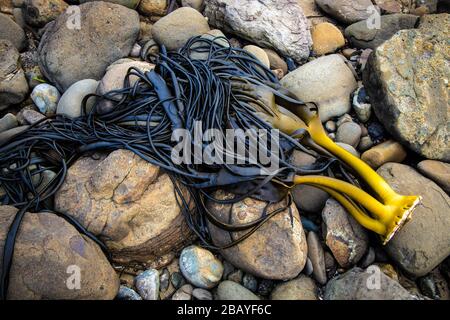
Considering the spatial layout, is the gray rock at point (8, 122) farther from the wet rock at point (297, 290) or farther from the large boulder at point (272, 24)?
the wet rock at point (297, 290)

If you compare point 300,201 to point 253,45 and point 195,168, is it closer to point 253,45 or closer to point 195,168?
point 195,168

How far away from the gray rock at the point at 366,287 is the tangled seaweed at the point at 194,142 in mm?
336

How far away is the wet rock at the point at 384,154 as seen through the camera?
2.83 meters

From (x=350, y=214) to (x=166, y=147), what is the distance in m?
1.35

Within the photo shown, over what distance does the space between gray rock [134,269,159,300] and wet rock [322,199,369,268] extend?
3.88 ft

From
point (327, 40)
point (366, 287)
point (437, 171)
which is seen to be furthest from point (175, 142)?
point (327, 40)

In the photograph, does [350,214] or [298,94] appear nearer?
[350,214]

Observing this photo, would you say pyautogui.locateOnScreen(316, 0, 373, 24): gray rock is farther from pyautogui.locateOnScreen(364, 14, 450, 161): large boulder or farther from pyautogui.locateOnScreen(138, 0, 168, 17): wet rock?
pyautogui.locateOnScreen(138, 0, 168, 17): wet rock

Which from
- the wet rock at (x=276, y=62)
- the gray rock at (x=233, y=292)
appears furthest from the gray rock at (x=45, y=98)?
the gray rock at (x=233, y=292)

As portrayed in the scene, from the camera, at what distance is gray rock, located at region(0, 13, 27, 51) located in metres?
3.66

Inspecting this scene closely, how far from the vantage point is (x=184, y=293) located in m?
2.42

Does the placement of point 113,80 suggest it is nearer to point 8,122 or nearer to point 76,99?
point 76,99

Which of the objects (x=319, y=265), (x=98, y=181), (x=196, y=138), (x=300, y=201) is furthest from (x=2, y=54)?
(x=319, y=265)

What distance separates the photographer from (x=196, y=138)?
2559 millimetres
